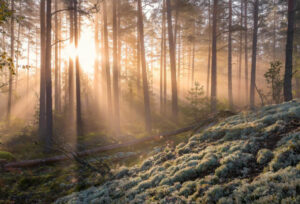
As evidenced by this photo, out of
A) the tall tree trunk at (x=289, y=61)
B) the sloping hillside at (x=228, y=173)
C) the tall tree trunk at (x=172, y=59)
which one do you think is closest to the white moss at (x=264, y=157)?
the sloping hillside at (x=228, y=173)

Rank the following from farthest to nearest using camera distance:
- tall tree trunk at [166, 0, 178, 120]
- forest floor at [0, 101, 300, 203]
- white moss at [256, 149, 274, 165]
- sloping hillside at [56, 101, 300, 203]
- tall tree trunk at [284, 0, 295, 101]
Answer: tall tree trunk at [166, 0, 178, 120] → tall tree trunk at [284, 0, 295, 101] → white moss at [256, 149, 274, 165] → forest floor at [0, 101, 300, 203] → sloping hillside at [56, 101, 300, 203]

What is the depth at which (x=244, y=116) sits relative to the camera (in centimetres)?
984

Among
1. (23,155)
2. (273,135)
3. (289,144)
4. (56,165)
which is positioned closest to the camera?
(289,144)

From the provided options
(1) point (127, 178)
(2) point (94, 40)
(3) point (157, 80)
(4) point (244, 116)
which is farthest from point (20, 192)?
(3) point (157, 80)

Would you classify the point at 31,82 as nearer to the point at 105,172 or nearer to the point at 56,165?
the point at 56,165

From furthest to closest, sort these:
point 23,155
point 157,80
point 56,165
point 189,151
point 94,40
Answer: point 157,80 < point 94,40 < point 23,155 < point 56,165 < point 189,151

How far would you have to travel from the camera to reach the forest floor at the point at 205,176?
13.7ft

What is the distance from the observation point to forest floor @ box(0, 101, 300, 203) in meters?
4.18

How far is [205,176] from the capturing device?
18.0ft

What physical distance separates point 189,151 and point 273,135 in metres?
3.52

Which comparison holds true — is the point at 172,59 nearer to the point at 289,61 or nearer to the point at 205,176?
the point at 289,61

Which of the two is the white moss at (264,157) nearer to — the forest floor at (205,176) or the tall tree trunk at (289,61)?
the forest floor at (205,176)

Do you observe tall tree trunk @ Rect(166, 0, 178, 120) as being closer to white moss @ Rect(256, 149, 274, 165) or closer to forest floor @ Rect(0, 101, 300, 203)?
forest floor @ Rect(0, 101, 300, 203)

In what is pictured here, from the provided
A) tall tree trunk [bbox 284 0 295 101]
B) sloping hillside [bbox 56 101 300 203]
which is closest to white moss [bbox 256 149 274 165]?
sloping hillside [bbox 56 101 300 203]
